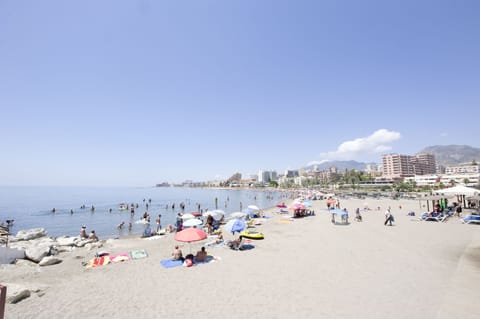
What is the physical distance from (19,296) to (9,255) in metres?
7.40

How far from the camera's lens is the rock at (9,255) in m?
11.6

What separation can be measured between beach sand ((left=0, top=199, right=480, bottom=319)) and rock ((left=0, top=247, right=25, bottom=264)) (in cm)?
138

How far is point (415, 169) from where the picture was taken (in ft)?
462

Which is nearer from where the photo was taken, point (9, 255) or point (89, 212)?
point (9, 255)

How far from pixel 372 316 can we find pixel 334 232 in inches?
462

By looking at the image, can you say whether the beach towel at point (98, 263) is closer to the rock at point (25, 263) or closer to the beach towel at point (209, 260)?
the rock at point (25, 263)

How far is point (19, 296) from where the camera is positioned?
271 inches

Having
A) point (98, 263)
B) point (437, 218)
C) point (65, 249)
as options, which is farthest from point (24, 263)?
point (437, 218)

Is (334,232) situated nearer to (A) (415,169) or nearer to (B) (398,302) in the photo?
(B) (398,302)

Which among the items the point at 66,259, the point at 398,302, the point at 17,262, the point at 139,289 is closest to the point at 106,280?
the point at 139,289

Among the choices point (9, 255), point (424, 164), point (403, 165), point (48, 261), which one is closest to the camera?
point (48, 261)

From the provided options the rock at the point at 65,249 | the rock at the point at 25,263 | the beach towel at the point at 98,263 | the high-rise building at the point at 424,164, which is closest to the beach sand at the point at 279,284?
the beach towel at the point at 98,263

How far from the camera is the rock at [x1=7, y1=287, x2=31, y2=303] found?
664cm

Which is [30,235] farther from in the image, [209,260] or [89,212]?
[89,212]
